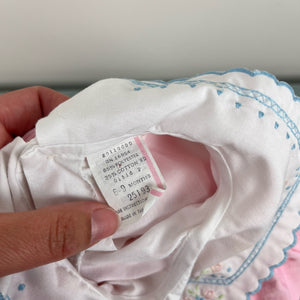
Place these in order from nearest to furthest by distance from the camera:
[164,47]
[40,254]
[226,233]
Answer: [40,254] → [226,233] → [164,47]

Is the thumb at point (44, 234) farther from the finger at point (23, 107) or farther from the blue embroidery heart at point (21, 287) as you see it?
the finger at point (23, 107)

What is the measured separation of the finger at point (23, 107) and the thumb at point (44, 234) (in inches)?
10.2

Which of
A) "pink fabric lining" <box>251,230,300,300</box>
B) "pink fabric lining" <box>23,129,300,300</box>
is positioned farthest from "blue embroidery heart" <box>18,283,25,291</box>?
"pink fabric lining" <box>251,230,300,300</box>

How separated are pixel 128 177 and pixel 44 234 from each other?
14 centimetres

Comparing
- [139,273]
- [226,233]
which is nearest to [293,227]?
[226,233]

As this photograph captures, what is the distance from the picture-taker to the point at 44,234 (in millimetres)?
363

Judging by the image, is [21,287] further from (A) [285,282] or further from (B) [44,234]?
(A) [285,282]

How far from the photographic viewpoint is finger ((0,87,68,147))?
60 centimetres

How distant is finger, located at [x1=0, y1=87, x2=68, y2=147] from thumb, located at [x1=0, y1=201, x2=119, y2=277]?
0.26 m

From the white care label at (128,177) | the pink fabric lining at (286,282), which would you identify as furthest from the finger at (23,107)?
the pink fabric lining at (286,282)

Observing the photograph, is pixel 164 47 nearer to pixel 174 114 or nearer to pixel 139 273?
pixel 174 114

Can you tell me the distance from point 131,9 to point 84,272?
1.51ft

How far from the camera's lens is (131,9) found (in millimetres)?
554

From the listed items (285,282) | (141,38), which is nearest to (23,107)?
(141,38)
